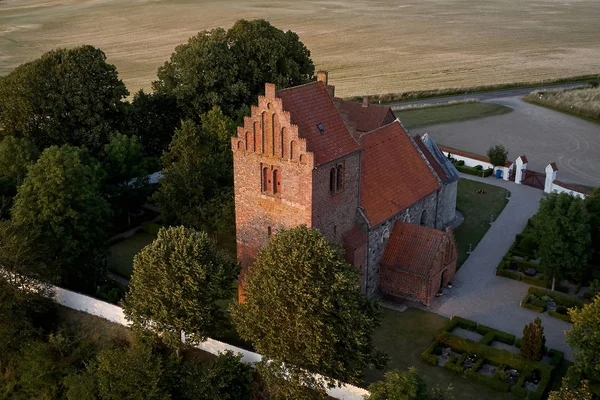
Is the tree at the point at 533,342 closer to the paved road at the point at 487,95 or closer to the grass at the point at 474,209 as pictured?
the grass at the point at 474,209

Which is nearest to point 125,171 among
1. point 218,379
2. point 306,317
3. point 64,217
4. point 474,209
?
point 64,217

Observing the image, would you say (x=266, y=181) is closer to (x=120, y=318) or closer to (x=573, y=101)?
(x=120, y=318)

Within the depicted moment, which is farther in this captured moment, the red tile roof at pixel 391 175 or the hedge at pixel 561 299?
the red tile roof at pixel 391 175

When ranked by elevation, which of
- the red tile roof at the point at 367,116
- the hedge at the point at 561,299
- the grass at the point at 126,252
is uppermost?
the red tile roof at the point at 367,116

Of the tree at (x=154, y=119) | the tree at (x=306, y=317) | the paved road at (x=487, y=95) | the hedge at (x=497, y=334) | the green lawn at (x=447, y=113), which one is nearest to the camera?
the tree at (x=306, y=317)

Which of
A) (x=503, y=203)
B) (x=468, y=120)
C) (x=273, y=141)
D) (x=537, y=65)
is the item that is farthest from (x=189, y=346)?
(x=537, y=65)

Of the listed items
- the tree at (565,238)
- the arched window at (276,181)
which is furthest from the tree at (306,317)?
the tree at (565,238)

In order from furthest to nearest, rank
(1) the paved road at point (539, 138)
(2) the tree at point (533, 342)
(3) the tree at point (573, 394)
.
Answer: (1) the paved road at point (539, 138) → (2) the tree at point (533, 342) → (3) the tree at point (573, 394)
